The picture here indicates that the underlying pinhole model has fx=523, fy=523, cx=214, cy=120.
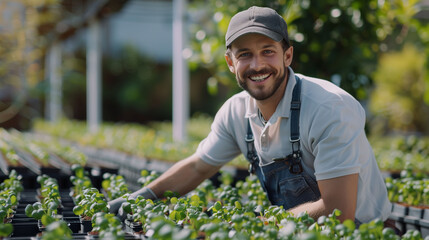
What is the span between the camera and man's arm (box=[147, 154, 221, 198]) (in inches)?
98.4

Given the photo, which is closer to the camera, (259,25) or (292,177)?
(259,25)

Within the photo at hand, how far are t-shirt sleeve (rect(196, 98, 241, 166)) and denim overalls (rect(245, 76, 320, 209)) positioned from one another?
0.18m

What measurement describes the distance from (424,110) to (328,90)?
33.2ft

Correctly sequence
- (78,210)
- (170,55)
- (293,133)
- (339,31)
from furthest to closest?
(170,55), (339,31), (293,133), (78,210)

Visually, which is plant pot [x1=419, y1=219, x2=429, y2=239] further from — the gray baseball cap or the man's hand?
the man's hand

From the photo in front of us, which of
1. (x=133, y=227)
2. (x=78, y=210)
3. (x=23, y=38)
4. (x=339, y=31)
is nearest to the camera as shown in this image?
(x=133, y=227)

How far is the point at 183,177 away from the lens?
2.56 meters

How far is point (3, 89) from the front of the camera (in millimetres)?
14539

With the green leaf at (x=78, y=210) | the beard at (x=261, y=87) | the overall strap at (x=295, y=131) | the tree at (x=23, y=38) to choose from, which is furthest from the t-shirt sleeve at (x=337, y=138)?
the tree at (x=23, y=38)

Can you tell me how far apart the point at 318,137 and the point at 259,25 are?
502 mm

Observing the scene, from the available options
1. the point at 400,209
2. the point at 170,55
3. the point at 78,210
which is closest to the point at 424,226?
the point at 400,209

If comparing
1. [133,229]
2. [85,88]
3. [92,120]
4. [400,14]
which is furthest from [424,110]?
[133,229]

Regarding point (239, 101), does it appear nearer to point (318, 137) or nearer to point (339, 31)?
point (318, 137)

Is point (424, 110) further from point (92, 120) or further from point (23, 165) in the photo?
point (23, 165)
